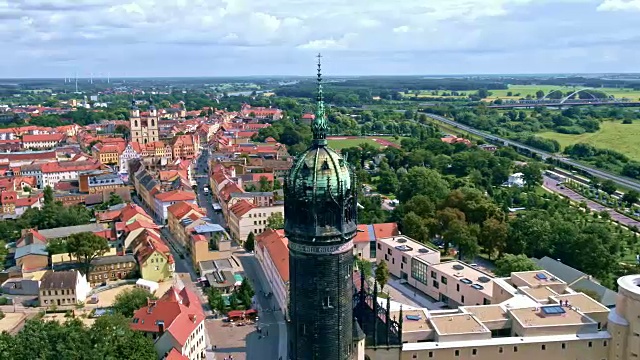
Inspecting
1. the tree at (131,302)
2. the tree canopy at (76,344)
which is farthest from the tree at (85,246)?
the tree canopy at (76,344)

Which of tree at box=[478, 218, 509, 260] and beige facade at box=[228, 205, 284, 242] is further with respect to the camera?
beige facade at box=[228, 205, 284, 242]

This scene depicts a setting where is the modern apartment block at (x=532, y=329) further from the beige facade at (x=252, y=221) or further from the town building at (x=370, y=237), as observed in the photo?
the beige facade at (x=252, y=221)

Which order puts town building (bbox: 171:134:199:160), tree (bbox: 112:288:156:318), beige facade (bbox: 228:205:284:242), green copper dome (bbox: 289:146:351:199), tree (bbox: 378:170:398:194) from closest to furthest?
green copper dome (bbox: 289:146:351:199)
tree (bbox: 112:288:156:318)
beige facade (bbox: 228:205:284:242)
tree (bbox: 378:170:398:194)
town building (bbox: 171:134:199:160)

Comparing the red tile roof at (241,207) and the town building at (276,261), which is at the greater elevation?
the red tile roof at (241,207)

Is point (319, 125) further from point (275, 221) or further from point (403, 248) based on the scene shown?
point (275, 221)

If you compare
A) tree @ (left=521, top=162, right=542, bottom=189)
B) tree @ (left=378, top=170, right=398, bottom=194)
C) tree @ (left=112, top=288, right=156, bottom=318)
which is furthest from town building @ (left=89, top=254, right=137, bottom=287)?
tree @ (left=521, top=162, right=542, bottom=189)

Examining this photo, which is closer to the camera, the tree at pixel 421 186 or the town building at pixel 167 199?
the town building at pixel 167 199

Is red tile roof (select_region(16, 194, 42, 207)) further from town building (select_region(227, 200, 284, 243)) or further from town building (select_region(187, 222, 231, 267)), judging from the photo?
town building (select_region(227, 200, 284, 243))

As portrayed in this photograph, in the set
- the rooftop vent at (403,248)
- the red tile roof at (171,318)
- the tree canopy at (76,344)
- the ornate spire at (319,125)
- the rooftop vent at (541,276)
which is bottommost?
the red tile roof at (171,318)
